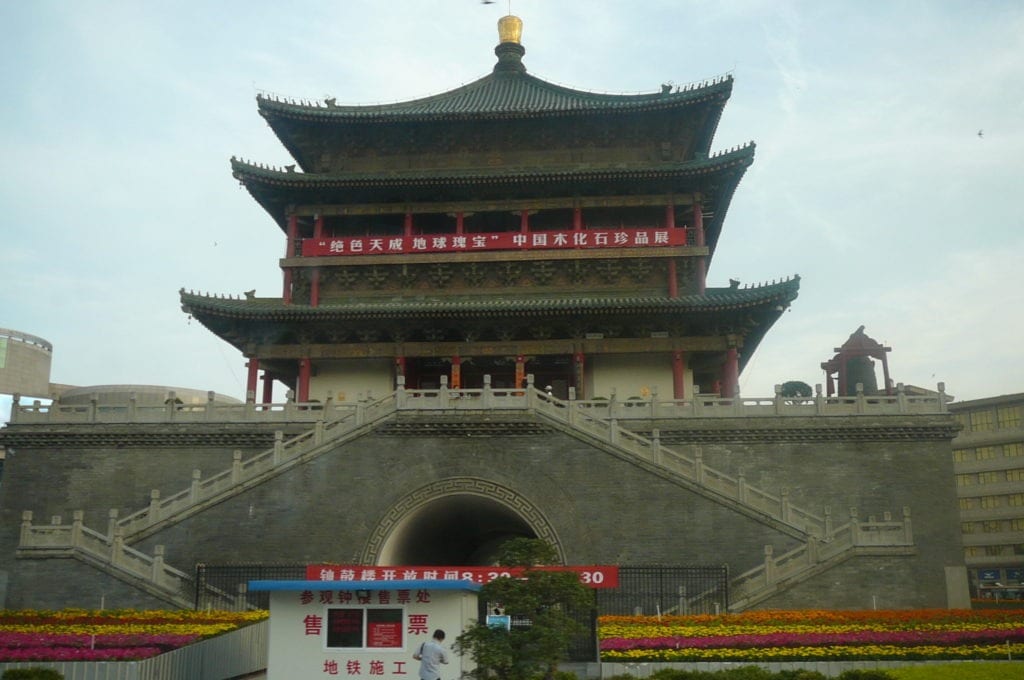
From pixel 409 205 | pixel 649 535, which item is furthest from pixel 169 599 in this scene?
pixel 409 205

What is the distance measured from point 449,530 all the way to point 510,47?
22.5 metres

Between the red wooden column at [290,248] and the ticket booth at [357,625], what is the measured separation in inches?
809

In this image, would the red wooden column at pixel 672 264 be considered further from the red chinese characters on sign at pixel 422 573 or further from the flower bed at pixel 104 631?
the flower bed at pixel 104 631

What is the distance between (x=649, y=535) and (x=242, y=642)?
10.8 meters

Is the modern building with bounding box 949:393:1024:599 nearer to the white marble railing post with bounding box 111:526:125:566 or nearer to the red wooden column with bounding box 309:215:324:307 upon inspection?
the red wooden column with bounding box 309:215:324:307

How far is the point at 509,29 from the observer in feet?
147

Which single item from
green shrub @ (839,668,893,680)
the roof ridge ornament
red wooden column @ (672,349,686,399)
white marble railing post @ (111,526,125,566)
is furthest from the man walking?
the roof ridge ornament

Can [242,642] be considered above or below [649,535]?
below

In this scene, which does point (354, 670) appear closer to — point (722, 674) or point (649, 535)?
point (722, 674)

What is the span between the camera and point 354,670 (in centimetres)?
1691

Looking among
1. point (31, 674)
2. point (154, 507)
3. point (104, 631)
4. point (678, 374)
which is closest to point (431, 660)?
point (31, 674)

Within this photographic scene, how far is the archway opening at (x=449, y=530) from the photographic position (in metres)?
27.9

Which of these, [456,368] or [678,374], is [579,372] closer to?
[678,374]

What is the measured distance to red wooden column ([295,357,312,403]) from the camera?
113 feet
